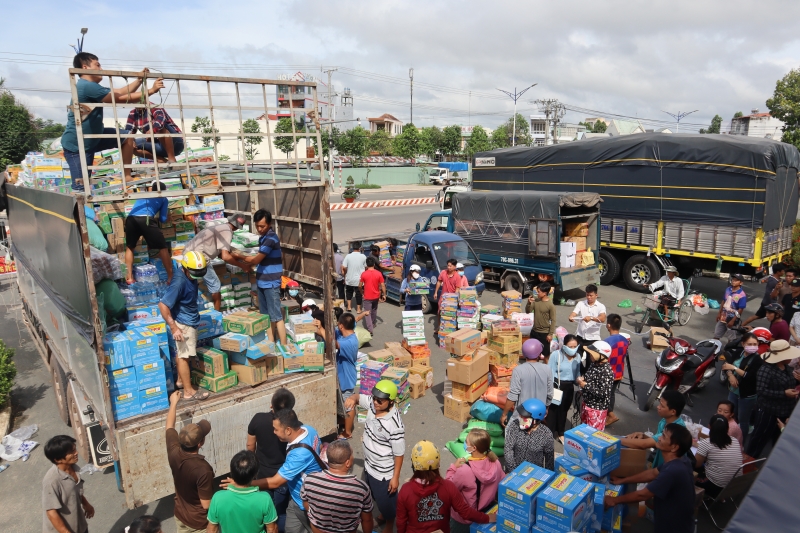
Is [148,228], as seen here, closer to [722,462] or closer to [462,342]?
[462,342]

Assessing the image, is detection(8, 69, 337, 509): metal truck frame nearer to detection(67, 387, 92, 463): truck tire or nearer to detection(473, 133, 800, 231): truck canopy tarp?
detection(67, 387, 92, 463): truck tire

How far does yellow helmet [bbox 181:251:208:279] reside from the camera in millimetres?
5344

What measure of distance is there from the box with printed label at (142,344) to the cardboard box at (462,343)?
148 inches

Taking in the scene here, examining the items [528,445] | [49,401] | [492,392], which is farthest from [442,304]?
[49,401]

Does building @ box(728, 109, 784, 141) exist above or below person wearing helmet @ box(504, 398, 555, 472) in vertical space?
above

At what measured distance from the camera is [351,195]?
35250 mm

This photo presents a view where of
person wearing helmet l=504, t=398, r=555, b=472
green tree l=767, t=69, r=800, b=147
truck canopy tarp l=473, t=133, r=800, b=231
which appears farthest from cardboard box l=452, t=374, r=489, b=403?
green tree l=767, t=69, r=800, b=147

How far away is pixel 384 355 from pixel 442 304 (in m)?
2.14

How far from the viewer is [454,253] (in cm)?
1200

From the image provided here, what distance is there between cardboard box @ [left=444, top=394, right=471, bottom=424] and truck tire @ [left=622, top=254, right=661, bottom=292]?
8.78m

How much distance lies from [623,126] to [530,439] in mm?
73814

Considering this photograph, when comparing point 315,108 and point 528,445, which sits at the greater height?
point 315,108

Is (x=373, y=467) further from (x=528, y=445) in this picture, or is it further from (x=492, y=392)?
(x=492, y=392)

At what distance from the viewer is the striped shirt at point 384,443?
173 inches
